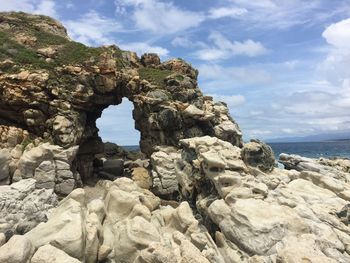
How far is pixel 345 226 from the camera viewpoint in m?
25.1

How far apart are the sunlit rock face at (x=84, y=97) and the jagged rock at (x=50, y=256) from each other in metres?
30.3

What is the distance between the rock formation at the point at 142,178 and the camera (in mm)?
22547

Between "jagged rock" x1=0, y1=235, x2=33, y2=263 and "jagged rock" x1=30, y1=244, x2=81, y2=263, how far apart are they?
19.6 inches

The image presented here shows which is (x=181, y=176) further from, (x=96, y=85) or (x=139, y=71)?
(x=139, y=71)

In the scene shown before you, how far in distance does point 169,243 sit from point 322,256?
29.6 feet

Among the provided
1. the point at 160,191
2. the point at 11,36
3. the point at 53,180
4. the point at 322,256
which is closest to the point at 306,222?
the point at 322,256

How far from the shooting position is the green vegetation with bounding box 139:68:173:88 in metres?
60.9

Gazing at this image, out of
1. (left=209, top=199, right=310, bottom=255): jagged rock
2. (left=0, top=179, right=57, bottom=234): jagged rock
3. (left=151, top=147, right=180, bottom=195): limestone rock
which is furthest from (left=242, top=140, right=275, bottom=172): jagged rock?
(left=0, top=179, right=57, bottom=234): jagged rock

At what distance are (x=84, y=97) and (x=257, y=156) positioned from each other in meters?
29.8

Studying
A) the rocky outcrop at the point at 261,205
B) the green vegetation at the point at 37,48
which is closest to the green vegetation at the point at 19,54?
the green vegetation at the point at 37,48

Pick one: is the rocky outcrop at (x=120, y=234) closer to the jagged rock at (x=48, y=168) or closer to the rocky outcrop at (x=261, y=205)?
the rocky outcrop at (x=261, y=205)

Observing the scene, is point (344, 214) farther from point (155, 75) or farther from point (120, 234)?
point (155, 75)

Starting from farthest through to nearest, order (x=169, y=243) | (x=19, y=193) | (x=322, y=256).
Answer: (x=19, y=193)
(x=169, y=243)
(x=322, y=256)

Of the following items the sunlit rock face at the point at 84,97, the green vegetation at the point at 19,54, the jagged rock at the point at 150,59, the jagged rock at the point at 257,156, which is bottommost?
the jagged rock at the point at 257,156
